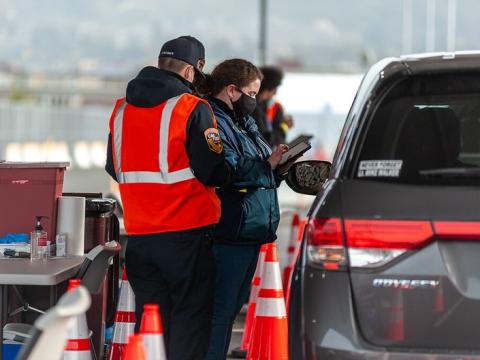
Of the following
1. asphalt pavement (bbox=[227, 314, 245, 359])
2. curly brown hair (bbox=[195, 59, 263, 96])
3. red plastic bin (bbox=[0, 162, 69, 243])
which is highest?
curly brown hair (bbox=[195, 59, 263, 96])

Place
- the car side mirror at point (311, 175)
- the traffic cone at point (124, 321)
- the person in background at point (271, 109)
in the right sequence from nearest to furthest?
the car side mirror at point (311, 175)
the traffic cone at point (124, 321)
the person in background at point (271, 109)

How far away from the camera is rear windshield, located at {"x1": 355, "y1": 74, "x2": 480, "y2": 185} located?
4.45 meters

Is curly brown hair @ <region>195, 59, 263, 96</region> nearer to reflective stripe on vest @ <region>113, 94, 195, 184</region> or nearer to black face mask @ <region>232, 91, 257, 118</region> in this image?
black face mask @ <region>232, 91, 257, 118</region>

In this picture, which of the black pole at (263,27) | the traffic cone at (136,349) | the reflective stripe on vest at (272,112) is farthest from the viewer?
the black pole at (263,27)

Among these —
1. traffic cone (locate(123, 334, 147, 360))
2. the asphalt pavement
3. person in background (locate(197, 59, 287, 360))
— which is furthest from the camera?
the asphalt pavement

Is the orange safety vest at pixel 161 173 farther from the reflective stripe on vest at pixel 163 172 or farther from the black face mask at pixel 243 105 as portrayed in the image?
the black face mask at pixel 243 105

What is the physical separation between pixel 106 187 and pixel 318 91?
2444 cm

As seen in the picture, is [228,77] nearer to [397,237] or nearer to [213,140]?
[213,140]

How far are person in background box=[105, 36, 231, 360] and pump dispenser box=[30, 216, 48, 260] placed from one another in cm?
61

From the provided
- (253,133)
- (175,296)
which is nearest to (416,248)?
(175,296)

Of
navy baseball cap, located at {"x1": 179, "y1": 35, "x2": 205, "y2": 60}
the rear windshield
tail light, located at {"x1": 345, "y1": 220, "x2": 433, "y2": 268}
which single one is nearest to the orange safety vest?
navy baseball cap, located at {"x1": 179, "y1": 35, "x2": 205, "y2": 60}

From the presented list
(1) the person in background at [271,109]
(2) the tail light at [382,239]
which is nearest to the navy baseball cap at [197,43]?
(2) the tail light at [382,239]

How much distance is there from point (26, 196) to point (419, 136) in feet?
9.13

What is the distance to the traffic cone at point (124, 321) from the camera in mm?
6742
